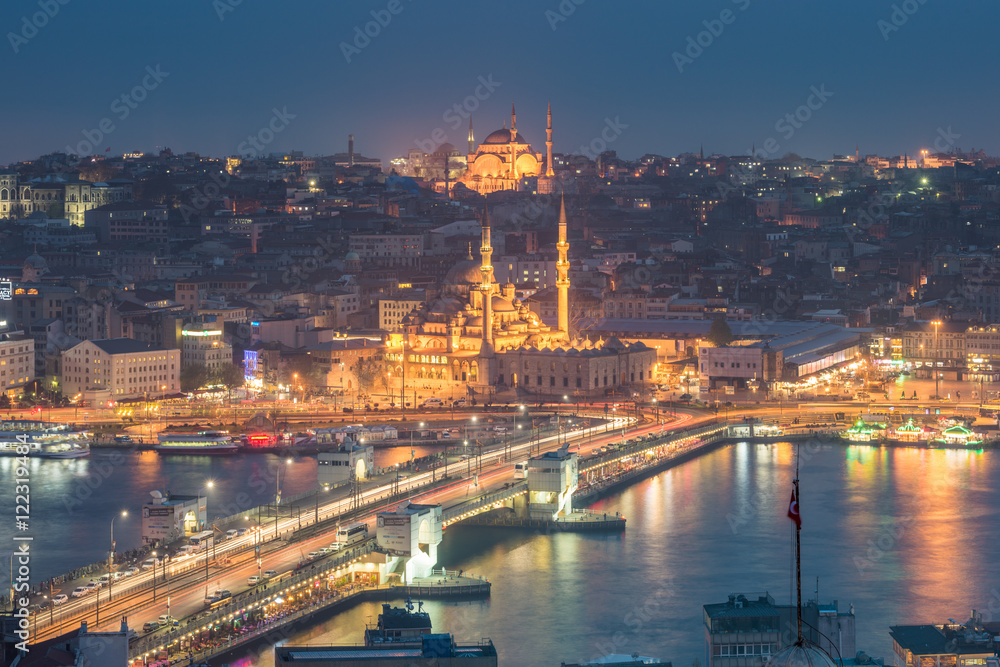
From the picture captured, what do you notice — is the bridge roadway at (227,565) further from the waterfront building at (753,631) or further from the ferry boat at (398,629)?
the waterfront building at (753,631)

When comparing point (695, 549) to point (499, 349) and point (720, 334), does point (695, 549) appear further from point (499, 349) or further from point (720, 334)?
point (720, 334)

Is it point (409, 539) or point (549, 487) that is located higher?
point (549, 487)

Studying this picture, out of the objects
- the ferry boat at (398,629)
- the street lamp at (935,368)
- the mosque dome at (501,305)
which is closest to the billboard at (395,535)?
the ferry boat at (398,629)

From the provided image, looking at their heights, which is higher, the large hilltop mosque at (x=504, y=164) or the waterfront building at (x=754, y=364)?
the large hilltop mosque at (x=504, y=164)

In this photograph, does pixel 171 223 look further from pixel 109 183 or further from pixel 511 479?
pixel 511 479

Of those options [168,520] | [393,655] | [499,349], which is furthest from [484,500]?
[499,349]

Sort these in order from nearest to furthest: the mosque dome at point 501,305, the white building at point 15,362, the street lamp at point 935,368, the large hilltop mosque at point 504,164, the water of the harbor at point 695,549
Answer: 1. the water of the harbor at point 695,549
2. the white building at point 15,362
3. the street lamp at point 935,368
4. the mosque dome at point 501,305
5. the large hilltop mosque at point 504,164

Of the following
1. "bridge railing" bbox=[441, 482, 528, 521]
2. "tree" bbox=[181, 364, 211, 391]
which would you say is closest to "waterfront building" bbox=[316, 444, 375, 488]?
"bridge railing" bbox=[441, 482, 528, 521]
